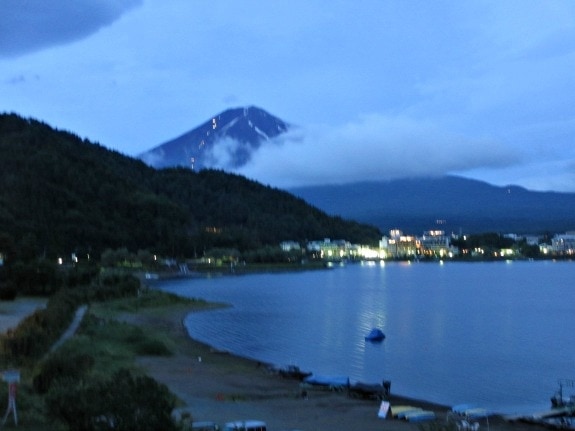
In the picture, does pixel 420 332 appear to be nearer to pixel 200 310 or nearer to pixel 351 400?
pixel 200 310

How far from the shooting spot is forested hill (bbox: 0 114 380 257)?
74.9 metres

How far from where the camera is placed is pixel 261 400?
46.1 ft

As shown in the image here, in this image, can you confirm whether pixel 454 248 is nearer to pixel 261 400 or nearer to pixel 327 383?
pixel 327 383

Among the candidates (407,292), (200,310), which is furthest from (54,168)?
(200,310)

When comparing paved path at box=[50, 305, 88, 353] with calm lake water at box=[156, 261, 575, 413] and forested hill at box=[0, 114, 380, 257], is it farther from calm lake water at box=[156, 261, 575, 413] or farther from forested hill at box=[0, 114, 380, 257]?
forested hill at box=[0, 114, 380, 257]

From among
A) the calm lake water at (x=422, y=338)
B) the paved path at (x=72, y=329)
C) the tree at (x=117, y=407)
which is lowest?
the calm lake water at (x=422, y=338)

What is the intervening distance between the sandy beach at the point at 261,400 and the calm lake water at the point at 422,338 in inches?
75.9

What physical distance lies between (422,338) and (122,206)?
2775 inches

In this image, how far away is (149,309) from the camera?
34.2m

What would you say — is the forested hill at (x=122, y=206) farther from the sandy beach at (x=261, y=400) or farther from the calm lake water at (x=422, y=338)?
the sandy beach at (x=261, y=400)

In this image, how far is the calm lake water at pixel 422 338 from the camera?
17.8 m

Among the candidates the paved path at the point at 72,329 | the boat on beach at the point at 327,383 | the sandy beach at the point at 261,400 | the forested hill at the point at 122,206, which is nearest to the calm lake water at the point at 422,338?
the boat on beach at the point at 327,383

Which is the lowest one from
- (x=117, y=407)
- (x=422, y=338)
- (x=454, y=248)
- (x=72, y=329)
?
(x=422, y=338)

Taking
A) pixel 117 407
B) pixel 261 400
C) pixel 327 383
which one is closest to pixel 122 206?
pixel 327 383
